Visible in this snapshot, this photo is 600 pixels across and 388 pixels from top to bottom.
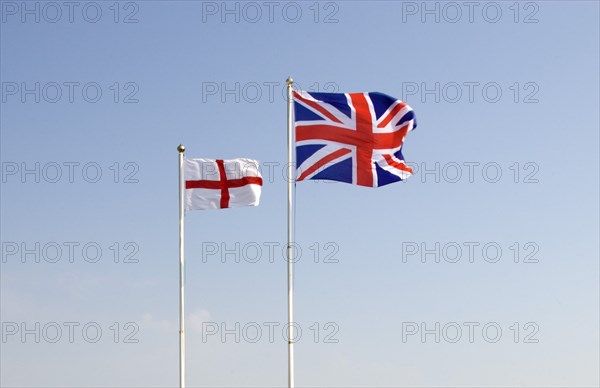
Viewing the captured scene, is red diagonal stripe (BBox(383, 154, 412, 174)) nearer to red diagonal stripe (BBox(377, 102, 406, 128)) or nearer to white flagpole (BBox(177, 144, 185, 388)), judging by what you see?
red diagonal stripe (BBox(377, 102, 406, 128))

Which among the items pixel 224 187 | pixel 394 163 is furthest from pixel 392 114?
pixel 224 187

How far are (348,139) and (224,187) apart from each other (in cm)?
467

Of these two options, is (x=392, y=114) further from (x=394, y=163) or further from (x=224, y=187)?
(x=224, y=187)

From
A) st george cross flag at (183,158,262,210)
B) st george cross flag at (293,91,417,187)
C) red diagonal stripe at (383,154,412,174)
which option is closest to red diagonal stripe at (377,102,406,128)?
st george cross flag at (293,91,417,187)

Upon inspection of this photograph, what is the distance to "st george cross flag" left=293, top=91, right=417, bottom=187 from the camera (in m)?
34.2

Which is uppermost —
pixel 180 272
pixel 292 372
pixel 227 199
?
pixel 227 199

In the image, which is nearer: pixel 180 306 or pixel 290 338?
pixel 290 338

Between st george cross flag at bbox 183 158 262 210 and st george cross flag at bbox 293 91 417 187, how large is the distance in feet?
10.2

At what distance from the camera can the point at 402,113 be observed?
35281 millimetres

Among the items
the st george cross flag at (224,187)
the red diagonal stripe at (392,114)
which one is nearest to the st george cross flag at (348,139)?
the red diagonal stripe at (392,114)

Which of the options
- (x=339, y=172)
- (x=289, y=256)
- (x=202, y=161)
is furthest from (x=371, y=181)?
(x=202, y=161)

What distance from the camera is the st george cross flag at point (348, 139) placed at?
3425 cm

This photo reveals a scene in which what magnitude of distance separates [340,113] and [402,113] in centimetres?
201

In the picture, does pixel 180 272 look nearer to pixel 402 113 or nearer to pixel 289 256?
pixel 289 256
